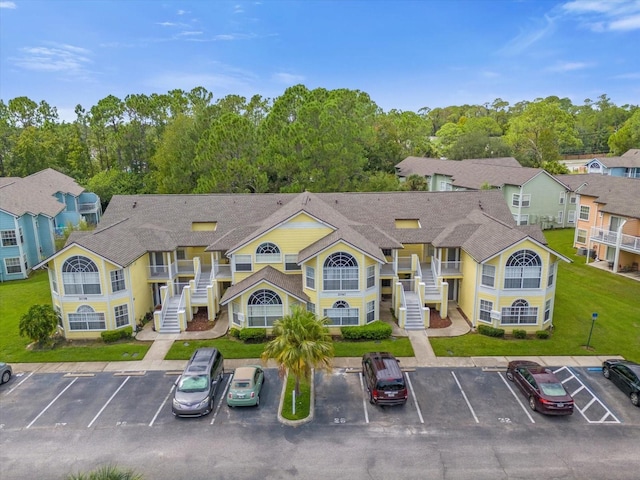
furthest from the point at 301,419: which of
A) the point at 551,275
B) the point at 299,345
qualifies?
the point at 551,275

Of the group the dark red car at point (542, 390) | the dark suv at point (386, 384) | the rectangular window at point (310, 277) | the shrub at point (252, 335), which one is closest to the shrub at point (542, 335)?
the dark red car at point (542, 390)

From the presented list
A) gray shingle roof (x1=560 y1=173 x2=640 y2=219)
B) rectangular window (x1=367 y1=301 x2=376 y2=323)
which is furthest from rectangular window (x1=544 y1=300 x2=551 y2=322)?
gray shingle roof (x1=560 y1=173 x2=640 y2=219)

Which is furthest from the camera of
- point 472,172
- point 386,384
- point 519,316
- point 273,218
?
point 472,172

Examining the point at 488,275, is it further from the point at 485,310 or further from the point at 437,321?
the point at 437,321

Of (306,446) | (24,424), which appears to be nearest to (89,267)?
(24,424)

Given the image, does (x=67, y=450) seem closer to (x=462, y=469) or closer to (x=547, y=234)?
(x=462, y=469)

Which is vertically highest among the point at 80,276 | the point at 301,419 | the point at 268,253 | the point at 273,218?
the point at 273,218
